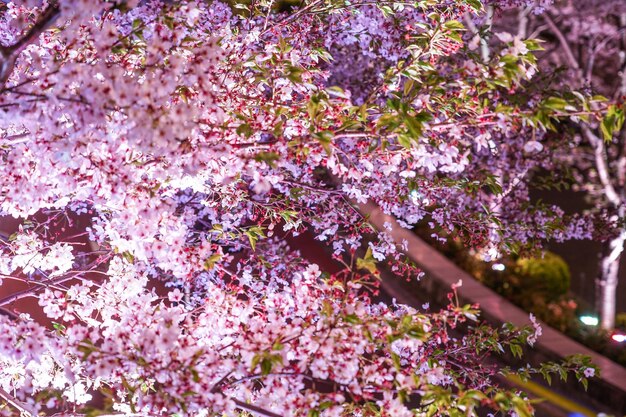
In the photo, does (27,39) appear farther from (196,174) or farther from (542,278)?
(542,278)

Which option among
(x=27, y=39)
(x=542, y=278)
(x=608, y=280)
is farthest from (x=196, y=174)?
(x=542, y=278)

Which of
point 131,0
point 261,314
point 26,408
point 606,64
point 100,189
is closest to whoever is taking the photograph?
point 131,0

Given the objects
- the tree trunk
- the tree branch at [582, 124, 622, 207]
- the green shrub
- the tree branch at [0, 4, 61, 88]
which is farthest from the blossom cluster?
the green shrub

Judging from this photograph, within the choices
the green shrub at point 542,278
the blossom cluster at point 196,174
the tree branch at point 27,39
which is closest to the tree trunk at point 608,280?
the green shrub at point 542,278

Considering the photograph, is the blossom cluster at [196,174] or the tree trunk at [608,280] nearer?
the blossom cluster at [196,174]

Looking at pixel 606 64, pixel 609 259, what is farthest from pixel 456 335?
pixel 606 64

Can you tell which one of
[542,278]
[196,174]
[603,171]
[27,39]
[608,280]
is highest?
[603,171]

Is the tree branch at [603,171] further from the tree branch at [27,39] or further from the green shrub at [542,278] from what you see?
the tree branch at [27,39]

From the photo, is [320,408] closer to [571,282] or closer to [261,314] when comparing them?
[261,314]
